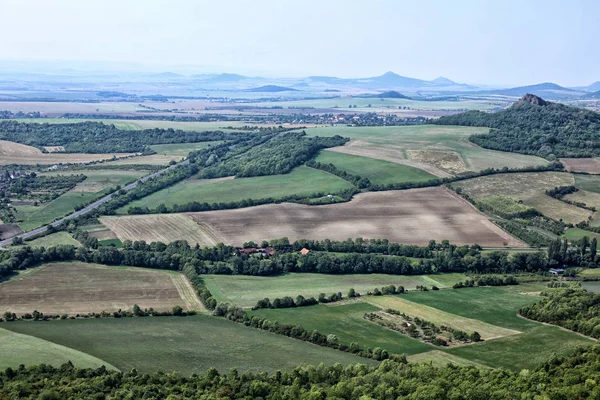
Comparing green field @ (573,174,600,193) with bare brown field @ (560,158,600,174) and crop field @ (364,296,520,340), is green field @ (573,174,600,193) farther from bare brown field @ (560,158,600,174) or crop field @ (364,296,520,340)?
crop field @ (364,296,520,340)

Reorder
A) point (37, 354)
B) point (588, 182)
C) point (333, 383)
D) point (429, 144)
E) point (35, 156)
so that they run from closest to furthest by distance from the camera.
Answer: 1. point (333, 383)
2. point (37, 354)
3. point (588, 182)
4. point (429, 144)
5. point (35, 156)

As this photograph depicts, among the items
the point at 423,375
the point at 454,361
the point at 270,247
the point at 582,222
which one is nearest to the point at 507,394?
the point at 423,375

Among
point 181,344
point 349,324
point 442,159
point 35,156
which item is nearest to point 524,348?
point 349,324

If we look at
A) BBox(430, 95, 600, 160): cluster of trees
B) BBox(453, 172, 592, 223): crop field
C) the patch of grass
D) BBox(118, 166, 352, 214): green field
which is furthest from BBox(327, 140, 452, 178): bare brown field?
the patch of grass

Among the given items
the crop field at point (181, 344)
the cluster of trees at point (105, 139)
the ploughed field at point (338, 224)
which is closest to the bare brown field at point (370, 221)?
the ploughed field at point (338, 224)

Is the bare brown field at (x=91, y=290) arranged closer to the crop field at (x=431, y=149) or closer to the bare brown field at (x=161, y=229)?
the bare brown field at (x=161, y=229)

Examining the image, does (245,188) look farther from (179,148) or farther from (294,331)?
(294,331)
